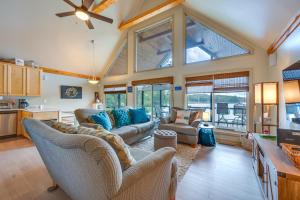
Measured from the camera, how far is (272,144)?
1847 millimetres

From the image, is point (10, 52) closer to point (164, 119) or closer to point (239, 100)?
point (164, 119)

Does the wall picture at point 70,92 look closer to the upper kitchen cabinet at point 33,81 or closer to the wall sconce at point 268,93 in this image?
the upper kitchen cabinet at point 33,81

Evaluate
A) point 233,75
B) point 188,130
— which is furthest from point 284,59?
point 188,130

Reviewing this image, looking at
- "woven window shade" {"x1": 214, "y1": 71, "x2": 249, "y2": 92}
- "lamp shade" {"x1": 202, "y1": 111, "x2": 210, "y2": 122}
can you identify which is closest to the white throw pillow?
"lamp shade" {"x1": 202, "y1": 111, "x2": 210, "y2": 122}

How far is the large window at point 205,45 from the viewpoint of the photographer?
163 inches

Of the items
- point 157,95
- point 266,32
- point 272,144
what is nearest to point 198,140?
point 272,144

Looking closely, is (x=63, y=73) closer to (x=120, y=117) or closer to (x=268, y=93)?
(x=120, y=117)

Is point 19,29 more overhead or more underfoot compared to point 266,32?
more overhead

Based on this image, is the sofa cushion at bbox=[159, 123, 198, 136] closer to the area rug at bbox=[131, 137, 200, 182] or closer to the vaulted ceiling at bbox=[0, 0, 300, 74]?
the area rug at bbox=[131, 137, 200, 182]

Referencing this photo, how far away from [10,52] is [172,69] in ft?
17.1

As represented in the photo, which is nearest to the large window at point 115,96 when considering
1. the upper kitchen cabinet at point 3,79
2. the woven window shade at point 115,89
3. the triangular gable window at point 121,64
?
the woven window shade at point 115,89

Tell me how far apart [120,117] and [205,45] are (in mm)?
3482

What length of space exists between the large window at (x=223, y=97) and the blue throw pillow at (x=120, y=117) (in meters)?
2.31

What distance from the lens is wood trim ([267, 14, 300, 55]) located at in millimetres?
2007
